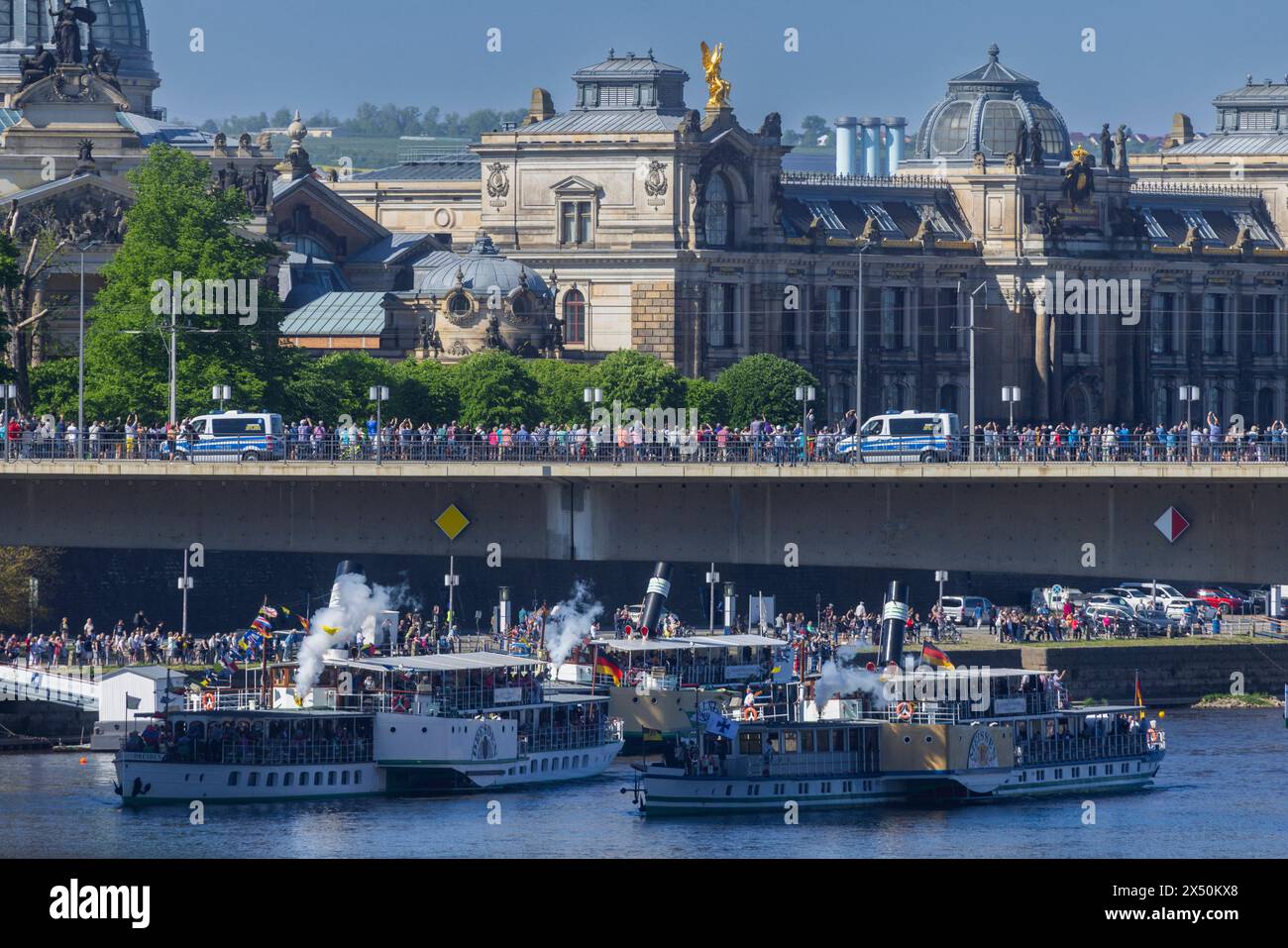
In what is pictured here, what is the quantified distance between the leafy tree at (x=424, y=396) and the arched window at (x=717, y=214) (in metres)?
36.3

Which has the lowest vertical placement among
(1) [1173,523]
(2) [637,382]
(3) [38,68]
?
(1) [1173,523]

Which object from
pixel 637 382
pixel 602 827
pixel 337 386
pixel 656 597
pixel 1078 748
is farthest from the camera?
pixel 637 382

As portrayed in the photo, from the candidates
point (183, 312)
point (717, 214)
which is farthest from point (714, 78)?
point (183, 312)

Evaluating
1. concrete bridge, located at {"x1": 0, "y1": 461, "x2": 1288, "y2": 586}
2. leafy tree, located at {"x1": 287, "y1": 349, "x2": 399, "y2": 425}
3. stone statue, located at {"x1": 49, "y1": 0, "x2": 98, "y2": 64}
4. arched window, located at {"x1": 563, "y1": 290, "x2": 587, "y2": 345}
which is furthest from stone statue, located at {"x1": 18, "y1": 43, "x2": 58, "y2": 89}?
concrete bridge, located at {"x1": 0, "y1": 461, "x2": 1288, "y2": 586}

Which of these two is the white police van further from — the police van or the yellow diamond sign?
the police van

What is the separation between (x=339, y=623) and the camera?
11231 cm

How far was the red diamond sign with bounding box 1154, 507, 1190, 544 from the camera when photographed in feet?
307

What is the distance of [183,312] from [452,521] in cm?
3381

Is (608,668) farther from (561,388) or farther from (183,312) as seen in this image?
(561,388)

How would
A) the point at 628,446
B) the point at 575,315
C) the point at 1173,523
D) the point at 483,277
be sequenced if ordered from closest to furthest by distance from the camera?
the point at 1173,523, the point at 628,446, the point at 483,277, the point at 575,315

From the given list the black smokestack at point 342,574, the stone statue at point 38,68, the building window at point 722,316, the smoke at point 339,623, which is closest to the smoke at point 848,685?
the smoke at point 339,623
